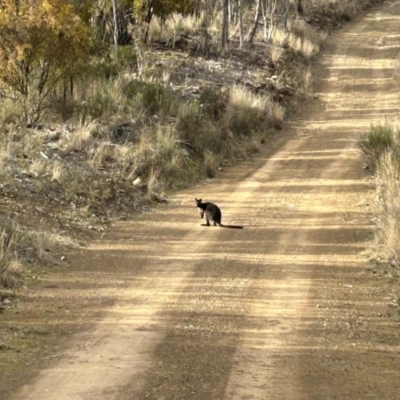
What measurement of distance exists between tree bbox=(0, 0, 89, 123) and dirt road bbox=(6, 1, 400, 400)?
3847mm

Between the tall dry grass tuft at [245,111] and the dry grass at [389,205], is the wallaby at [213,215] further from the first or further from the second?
the tall dry grass tuft at [245,111]

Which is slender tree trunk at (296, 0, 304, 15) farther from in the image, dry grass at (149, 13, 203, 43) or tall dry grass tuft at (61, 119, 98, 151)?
tall dry grass tuft at (61, 119, 98, 151)

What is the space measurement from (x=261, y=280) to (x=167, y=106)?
8.81m

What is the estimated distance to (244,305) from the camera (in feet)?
22.7

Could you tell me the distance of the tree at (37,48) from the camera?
1306 cm

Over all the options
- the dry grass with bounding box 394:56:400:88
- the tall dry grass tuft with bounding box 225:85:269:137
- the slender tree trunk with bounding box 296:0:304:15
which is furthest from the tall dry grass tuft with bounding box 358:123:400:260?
the slender tree trunk with bounding box 296:0:304:15

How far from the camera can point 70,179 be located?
449 inches

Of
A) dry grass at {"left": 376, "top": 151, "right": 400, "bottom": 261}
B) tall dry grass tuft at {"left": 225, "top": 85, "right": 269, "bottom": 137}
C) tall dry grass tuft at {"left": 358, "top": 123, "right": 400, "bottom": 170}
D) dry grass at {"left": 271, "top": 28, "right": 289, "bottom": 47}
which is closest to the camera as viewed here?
dry grass at {"left": 376, "top": 151, "right": 400, "bottom": 261}

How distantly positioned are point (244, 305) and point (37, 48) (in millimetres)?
8603

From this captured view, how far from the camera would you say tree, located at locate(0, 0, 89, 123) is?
42.9 ft

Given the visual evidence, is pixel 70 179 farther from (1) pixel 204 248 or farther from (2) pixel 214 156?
(2) pixel 214 156

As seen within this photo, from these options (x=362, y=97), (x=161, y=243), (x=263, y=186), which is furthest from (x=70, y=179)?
(x=362, y=97)

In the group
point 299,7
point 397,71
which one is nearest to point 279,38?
point 397,71

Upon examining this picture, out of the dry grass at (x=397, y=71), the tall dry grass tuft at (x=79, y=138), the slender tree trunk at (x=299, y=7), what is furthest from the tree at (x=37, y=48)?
the slender tree trunk at (x=299, y=7)
